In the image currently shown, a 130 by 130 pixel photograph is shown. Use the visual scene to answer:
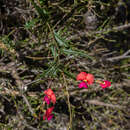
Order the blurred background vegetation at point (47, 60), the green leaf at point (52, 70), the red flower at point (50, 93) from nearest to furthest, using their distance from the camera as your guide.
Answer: the green leaf at point (52, 70)
the red flower at point (50, 93)
the blurred background vegetation at point (47, 60)

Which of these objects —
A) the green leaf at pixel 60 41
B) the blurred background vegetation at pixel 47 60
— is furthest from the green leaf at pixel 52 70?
the green leaf at pixel 60 41

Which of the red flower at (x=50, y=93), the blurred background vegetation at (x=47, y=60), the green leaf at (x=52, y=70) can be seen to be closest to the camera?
the green leaf at (x=52, y=70)

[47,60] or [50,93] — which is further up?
[47,60]

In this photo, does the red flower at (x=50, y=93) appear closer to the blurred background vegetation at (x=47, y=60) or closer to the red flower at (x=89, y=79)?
the blurred background vegetation at (x=47, y=60)

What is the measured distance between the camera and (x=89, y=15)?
1641 millimetres

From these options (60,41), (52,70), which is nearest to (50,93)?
(52,70)

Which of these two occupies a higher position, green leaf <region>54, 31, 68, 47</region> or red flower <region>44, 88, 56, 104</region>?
green leaf <region>54, 31, 68, 47</region>

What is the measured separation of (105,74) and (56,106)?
0.56 meters

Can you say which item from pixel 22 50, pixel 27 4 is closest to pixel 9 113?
pixel 22 50

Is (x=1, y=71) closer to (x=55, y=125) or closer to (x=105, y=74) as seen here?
(x=55, y=125)

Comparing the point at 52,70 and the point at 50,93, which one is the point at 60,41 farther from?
the point at 50,93

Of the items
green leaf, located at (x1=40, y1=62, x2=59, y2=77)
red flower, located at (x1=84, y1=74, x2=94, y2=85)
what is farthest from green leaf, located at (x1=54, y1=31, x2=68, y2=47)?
red flower, located at (x1=84, y1=74, x2=94, y2=85)

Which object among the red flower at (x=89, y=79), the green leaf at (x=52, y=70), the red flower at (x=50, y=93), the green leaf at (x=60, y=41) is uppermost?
the green leaf at (x=60, y=41)

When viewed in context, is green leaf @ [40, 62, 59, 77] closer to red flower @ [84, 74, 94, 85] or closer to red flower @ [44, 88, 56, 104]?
red flower @ [44, 88, 56, 104]
